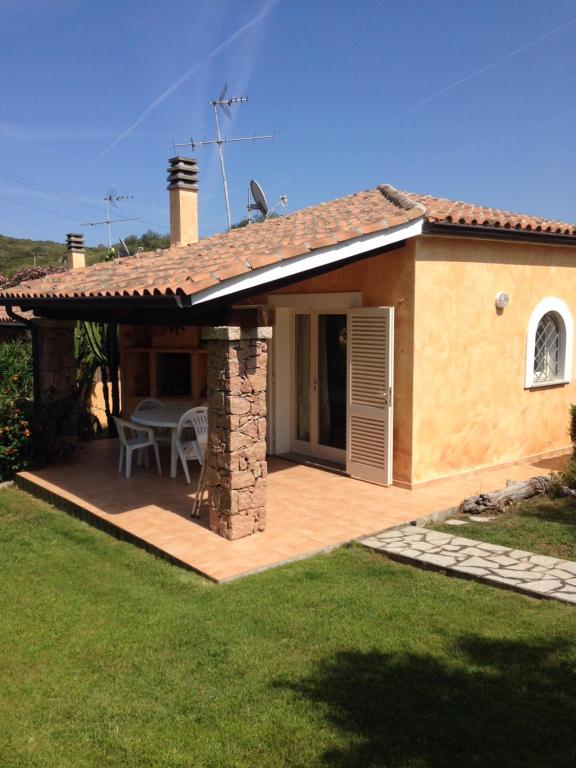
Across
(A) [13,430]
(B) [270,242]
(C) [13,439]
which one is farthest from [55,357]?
(B) [270,242]

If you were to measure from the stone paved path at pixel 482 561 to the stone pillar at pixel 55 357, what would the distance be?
22.6 ft

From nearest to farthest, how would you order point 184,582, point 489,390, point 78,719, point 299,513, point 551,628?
1. point 78,719
2. point 551,628
3. point 184,582
4. point 299,513
5. point 489,390

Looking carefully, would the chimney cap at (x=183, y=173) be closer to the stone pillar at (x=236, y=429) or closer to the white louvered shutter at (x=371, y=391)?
the white louvered shutter at (x=371, y=391)

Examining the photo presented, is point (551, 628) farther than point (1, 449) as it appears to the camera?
No

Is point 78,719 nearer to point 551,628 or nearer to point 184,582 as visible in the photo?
point 184,582

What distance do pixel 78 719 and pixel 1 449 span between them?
742 centimetres

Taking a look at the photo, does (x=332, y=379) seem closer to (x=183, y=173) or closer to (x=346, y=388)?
(x=346, y=388)

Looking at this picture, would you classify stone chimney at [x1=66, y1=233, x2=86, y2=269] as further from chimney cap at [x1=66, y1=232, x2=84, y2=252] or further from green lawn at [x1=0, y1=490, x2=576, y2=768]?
green lawn at [x1=0, y1=490, x2=576, y2=768]

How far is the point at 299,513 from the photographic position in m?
8.38

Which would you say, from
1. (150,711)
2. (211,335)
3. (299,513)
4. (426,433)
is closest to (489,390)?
(426,433)

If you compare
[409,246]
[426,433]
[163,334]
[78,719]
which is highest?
[409,246]

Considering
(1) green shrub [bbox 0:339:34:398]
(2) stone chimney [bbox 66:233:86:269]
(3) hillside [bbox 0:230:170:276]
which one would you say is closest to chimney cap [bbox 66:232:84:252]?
(2) stone chimney [bbox 66:233:86:269]

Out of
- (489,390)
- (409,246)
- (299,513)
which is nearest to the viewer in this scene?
(299,513)

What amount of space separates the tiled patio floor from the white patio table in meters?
0.37
